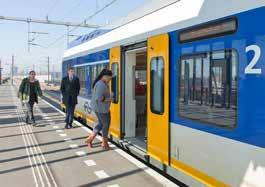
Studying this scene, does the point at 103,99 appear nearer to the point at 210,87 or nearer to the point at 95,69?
the point at 95,69

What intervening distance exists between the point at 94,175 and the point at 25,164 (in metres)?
1.56

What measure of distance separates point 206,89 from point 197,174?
1080mm

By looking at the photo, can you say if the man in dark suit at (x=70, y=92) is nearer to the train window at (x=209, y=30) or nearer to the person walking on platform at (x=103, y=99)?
the person walking on platform at (x=103, y=99)

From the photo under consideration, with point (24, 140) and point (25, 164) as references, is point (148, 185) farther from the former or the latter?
point (24, 140)

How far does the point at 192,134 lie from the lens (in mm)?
5082

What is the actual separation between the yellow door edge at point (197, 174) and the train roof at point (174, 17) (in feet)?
6.09

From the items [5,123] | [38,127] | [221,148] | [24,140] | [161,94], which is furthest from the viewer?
[5,123]

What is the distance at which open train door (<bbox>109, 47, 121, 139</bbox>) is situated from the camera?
8.23 m

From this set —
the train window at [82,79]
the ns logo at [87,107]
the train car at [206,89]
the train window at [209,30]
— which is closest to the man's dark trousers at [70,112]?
the ns logo at [87,107]

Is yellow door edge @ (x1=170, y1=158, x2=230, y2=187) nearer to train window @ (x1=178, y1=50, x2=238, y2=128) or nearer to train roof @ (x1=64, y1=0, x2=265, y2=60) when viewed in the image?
train window @ (x1=178, y1=50, x2=238, y2=128)

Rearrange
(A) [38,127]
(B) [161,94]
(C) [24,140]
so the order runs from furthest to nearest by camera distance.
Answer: (A) [38,127], (C) [24,140], (B) [161,94]

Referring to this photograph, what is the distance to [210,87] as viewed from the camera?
15.5 feet

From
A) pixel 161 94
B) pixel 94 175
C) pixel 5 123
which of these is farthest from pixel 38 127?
pixel 161 94

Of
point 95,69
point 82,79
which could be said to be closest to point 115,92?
point 95,69
